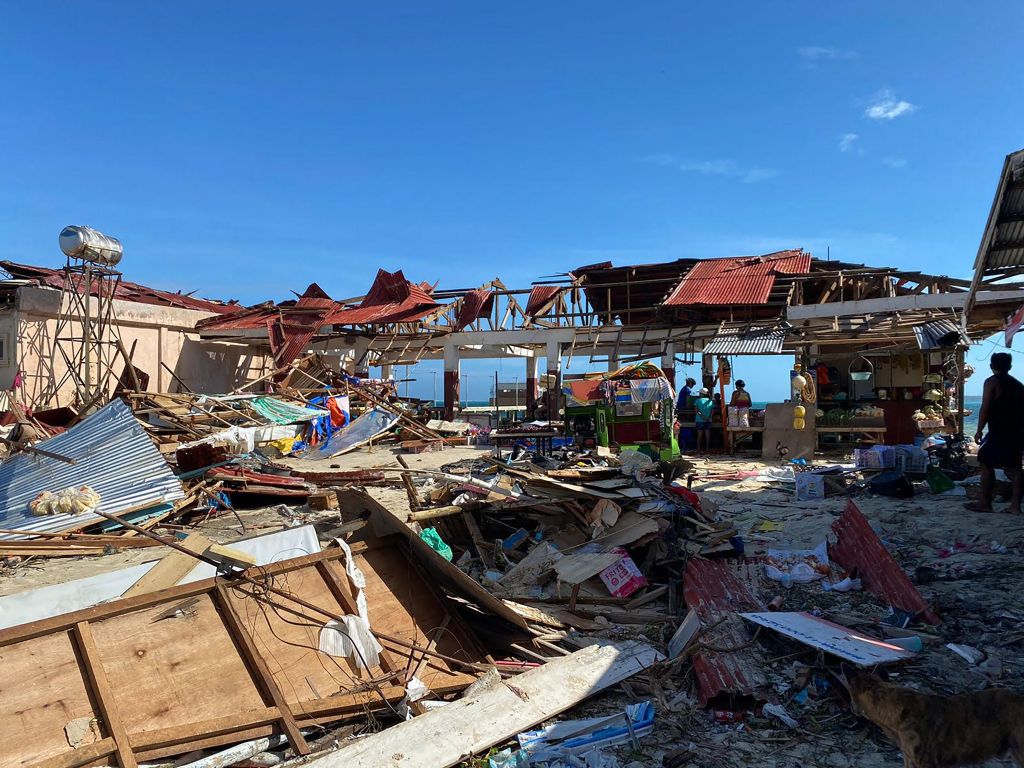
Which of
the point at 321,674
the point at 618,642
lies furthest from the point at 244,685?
the point at 618,642

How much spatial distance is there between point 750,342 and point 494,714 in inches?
546

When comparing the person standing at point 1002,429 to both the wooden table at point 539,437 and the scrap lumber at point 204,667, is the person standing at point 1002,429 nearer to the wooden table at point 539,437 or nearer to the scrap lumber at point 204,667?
the scrap lumber at point 204,667

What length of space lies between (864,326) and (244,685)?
49.2ft

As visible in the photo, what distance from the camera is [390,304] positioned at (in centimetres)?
2291

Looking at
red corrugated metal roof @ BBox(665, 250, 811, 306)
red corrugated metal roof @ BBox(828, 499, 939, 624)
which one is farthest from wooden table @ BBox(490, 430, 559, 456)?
red corrugated metal roof @ BBox(828, 499, 939, 624)

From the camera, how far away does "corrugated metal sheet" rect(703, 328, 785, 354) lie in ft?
50.5

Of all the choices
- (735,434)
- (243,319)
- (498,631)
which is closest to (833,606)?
(498,631)

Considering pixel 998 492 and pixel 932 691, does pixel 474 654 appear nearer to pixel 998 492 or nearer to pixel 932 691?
pixel 932 691

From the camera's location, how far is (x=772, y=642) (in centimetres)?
452

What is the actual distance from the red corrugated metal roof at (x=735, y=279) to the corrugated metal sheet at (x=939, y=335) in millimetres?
4466

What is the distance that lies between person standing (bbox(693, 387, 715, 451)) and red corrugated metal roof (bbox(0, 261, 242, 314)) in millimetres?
16499

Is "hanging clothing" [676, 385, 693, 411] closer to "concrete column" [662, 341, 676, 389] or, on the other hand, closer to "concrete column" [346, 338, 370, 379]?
"concrete column" [662, 341, 676, 389]

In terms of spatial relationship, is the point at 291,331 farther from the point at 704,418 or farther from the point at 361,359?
the point at 704,418

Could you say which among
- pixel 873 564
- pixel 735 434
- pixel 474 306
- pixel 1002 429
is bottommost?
pixel 873 564
